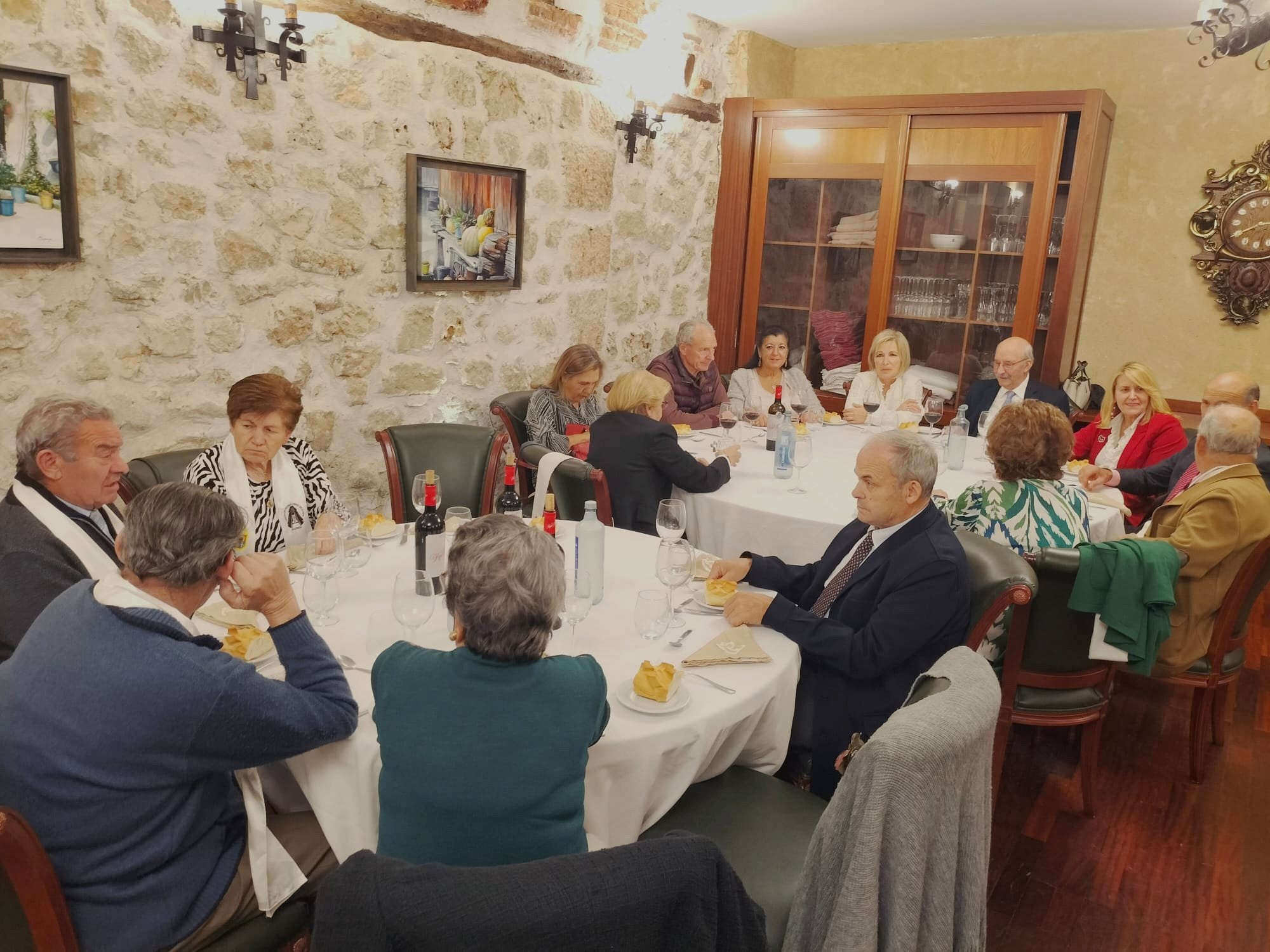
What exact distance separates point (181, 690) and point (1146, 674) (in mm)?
2664

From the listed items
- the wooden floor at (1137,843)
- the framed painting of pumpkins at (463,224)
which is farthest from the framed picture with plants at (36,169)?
the wooden floor at (1137,843)

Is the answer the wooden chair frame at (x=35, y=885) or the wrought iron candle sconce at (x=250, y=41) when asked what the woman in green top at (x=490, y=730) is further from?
the wrought iron candle sconce at (x=250, y=41)

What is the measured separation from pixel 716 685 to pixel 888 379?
3.67 meters

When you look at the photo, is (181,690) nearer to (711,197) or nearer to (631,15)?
(631,15)

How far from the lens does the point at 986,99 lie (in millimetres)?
5355

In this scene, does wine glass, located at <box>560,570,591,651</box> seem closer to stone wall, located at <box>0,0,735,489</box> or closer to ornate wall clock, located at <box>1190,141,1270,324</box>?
stone wall, located at <box>0,0,735,489</box>

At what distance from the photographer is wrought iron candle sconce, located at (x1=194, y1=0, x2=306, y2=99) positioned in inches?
130

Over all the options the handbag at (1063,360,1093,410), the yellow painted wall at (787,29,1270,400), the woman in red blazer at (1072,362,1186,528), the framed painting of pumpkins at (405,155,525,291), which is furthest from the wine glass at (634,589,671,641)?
the yellow painted wall at (787,29,1270,400)

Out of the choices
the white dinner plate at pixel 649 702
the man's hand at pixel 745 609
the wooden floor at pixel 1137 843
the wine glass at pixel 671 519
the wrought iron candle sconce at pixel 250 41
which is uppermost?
the wrought iron candle sconce at pixel 250 41

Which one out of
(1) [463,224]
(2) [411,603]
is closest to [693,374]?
(1) [463,224]

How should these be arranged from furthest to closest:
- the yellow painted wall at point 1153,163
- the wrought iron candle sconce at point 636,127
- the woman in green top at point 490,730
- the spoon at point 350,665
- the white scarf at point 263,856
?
the yellow painted wall at point 1153,163, the wrought iron candle sconce at point 636,127, the spoon at point 350,665, the white scarf at point 263,856, the woman in green top at point 490,730

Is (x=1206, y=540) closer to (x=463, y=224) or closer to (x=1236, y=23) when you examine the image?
(x=1236, y=23)

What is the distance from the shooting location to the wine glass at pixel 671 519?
100 inches

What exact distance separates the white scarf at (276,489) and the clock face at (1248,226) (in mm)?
5228
